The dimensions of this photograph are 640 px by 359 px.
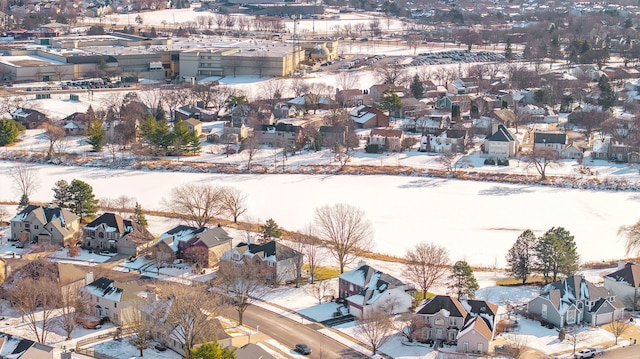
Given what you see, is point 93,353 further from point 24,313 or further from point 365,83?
point 365,83

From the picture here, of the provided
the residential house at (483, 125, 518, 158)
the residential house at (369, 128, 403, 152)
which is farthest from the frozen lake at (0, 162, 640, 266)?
the residential house at (369, 128, 403, 152)

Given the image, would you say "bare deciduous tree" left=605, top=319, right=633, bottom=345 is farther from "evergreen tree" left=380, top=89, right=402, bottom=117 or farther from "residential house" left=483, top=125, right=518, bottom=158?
"evergreen tree" left=380, top=89, right=402, bottom=117

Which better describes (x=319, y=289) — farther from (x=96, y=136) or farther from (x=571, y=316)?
(x=96, y=136)

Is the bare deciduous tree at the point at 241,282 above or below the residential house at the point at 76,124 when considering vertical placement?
above

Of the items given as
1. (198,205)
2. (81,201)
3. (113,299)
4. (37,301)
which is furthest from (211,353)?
(81,201)

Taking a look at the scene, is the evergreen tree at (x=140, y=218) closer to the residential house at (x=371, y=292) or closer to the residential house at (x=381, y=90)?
the residential house at (x=371, y=292)

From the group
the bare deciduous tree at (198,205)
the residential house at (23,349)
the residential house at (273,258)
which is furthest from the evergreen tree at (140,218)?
the residential house at (23,349)

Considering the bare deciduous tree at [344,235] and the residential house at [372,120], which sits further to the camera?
the residential house at [372,120]
